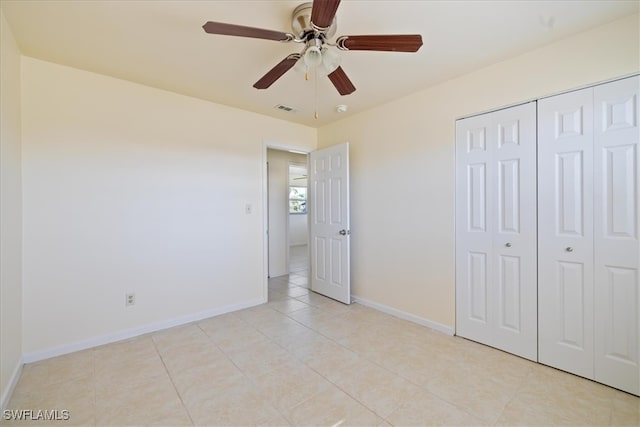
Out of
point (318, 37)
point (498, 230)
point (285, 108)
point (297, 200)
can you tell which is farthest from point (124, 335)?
point (297, 200)

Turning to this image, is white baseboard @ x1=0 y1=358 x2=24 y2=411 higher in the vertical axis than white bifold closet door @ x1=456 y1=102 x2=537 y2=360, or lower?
lower

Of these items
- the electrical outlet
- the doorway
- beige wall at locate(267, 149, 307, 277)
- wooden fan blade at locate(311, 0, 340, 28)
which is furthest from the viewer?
the doorway

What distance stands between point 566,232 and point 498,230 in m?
0.44

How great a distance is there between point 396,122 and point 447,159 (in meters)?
0.77

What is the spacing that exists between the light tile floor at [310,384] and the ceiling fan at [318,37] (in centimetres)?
216

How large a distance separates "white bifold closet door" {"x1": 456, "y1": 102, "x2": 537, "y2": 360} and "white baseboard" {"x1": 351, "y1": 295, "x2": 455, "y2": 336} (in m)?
0.13

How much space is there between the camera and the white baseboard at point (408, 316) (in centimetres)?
271

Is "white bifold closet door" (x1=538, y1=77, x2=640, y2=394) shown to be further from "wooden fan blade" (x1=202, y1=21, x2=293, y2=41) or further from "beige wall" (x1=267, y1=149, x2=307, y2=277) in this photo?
"beige wall" (x1=267, y1=149, x2=307, y2=277)

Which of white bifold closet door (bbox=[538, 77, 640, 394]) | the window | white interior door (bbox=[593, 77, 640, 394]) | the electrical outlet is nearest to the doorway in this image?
the window

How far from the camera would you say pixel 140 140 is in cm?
273

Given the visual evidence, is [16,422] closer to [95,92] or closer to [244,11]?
[95,92]

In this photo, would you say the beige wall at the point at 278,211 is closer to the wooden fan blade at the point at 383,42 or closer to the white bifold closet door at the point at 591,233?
the wooden fan blade at the point at 383,42

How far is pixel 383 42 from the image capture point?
154 cm

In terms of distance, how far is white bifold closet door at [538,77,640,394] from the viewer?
71.1 inches
